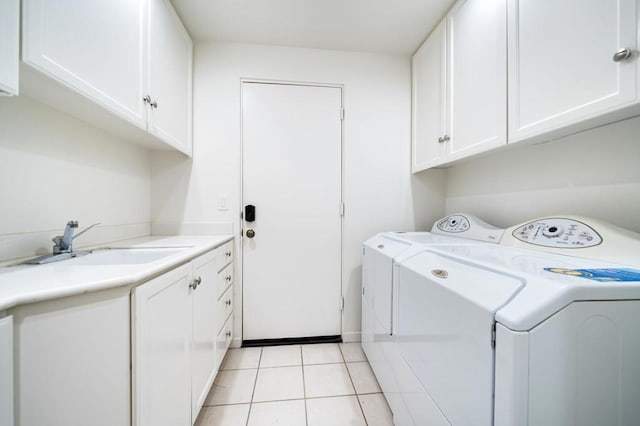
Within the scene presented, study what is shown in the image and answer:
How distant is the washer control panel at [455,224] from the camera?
1.54 m

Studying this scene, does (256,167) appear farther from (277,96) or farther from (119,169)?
(119,169)

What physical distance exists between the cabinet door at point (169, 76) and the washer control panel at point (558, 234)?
2049mm

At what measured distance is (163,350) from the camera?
0.83m

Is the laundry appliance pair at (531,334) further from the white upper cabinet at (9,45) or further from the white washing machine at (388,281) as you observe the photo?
the white upper cabinet at (9,45)

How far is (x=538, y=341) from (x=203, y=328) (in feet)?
4.36

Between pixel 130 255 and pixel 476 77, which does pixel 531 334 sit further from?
pixel 130 255

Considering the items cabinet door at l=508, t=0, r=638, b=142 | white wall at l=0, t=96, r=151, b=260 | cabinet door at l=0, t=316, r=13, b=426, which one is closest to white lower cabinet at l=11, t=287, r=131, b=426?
cabinet door at l=0, t=316, r=13, b=426

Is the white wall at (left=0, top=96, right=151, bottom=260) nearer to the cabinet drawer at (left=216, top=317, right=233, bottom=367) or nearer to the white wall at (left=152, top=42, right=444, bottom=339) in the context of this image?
the white wall at (left=152, top=42, right=444, bottom=339)

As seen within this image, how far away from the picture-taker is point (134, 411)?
0.69 metres

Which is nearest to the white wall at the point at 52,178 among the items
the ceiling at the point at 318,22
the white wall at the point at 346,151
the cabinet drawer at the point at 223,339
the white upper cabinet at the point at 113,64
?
the white upper cabinet at the point at 113,64

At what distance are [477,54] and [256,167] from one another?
1623 mm

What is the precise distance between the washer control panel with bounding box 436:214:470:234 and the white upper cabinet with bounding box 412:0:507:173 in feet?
1.35

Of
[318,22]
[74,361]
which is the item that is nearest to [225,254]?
[74,361]

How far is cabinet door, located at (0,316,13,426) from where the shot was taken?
465mm
